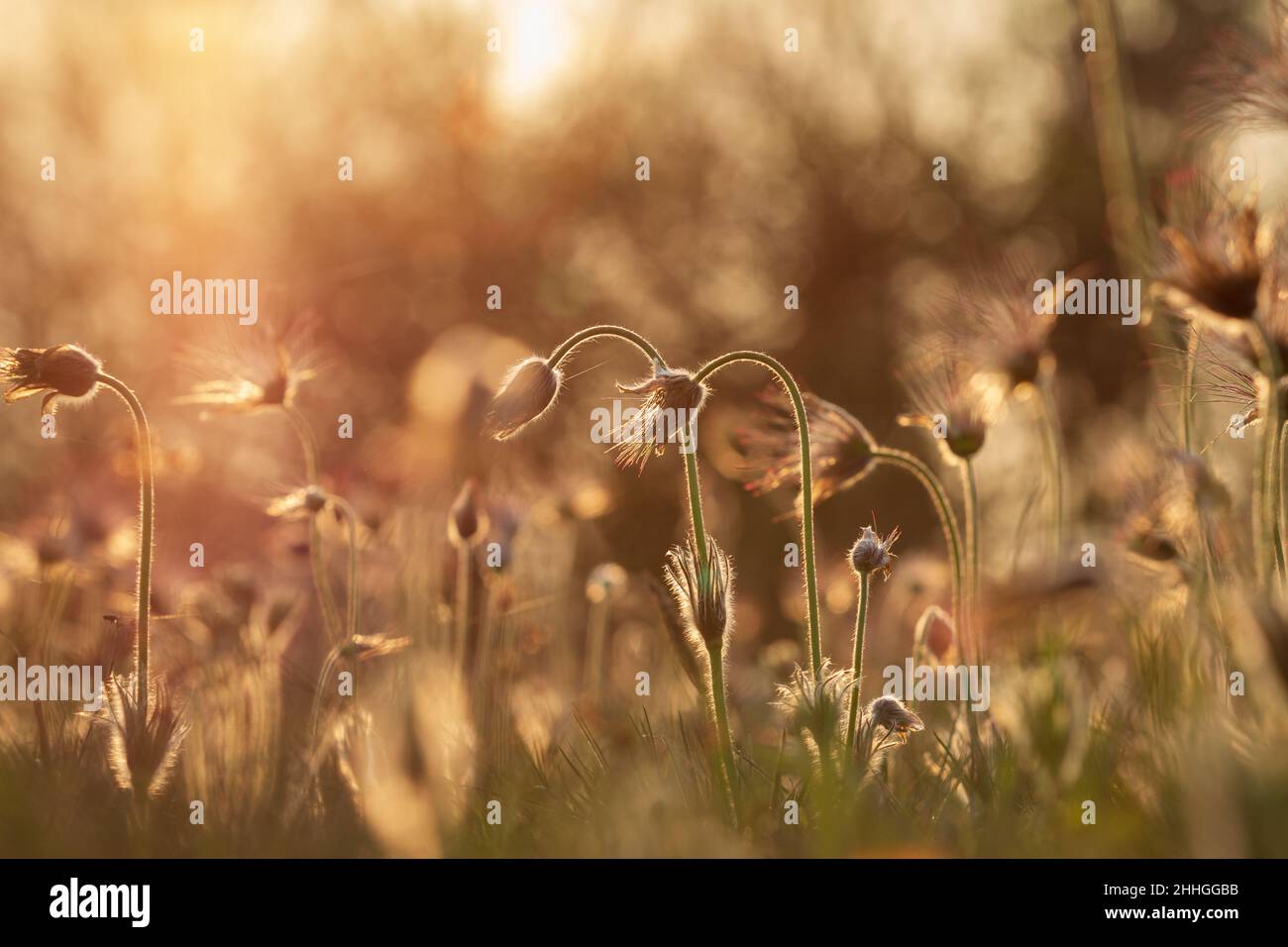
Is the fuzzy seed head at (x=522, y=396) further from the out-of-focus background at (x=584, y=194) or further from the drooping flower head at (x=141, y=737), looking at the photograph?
the out-of-focus background at (x=584, y=194)

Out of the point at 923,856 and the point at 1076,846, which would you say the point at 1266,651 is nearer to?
the point at 1076,846

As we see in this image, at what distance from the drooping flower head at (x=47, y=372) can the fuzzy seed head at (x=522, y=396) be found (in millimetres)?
1060

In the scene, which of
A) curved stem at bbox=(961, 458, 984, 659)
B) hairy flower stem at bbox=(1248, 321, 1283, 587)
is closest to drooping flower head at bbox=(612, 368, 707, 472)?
curved stem at bbox=(961, 458, 984, 659)

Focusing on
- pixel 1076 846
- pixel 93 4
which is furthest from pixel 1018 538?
pixel 93 4

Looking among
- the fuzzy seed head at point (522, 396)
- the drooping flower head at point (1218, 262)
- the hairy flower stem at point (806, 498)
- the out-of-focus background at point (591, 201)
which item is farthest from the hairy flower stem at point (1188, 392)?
the out-of-focus background at point (591, 201)

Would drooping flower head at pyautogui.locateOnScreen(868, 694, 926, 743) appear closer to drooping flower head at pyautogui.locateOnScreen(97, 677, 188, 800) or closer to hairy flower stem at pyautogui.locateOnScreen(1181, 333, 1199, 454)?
hairy flower stem at pyautogui.locateOnScreen(1181, 333, 1199, 454)

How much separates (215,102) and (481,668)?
40.2 ft

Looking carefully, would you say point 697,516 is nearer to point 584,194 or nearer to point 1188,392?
point 1188,392

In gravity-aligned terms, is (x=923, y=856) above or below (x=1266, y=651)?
below

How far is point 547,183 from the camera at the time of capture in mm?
16516

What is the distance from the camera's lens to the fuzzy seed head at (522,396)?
257 centimetres

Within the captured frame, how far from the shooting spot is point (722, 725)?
2414 millimetres

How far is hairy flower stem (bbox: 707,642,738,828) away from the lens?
2.40m

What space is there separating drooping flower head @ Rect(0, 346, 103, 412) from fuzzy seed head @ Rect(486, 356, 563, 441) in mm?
1060
